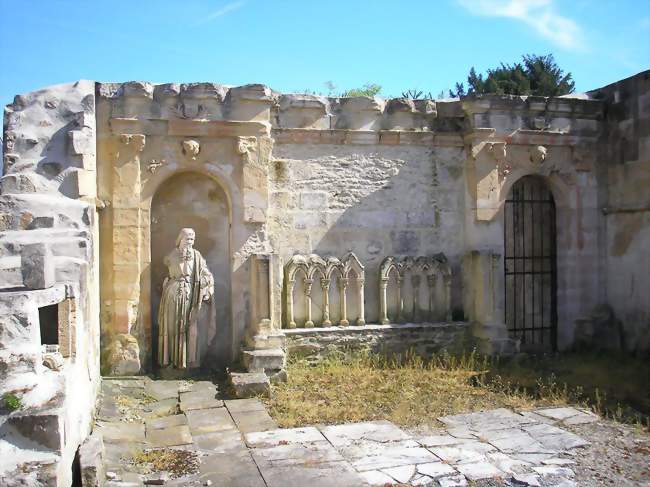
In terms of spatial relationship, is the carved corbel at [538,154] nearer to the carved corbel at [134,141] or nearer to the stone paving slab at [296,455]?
the carved corbel at [134,141]

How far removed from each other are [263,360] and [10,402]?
4.21 metres

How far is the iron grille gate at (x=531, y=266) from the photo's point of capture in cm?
1033

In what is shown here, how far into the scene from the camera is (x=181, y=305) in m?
8.19

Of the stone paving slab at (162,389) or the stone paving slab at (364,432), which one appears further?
the stone paving slab at (162,389)

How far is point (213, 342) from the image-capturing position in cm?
881

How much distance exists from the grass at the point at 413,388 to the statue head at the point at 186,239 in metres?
2.15

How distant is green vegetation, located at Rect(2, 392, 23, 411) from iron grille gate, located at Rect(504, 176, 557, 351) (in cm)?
790

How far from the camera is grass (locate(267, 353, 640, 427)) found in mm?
6918

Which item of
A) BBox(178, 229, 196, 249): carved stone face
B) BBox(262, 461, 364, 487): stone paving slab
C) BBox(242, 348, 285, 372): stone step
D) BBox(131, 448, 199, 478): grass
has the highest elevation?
BBox(178, 229, 196, 249): carved stone face

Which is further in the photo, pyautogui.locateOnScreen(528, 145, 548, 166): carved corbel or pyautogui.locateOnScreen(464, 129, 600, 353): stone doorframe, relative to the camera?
pyautogui.locateOnScreen(528, 145, 548, 166): carved corbel

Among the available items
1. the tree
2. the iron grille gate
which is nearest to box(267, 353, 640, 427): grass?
the iron grille gate

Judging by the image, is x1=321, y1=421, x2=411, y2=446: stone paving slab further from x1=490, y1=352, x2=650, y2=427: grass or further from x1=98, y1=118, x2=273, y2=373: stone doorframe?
x1=98, y1=118, x2=273, y2=373: stone doorframe

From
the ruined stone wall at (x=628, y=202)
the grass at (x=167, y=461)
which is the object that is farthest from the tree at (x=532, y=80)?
the grass at (x=167, y=461)

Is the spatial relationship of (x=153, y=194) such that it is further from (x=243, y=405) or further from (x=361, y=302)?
(x=361, y=302)
